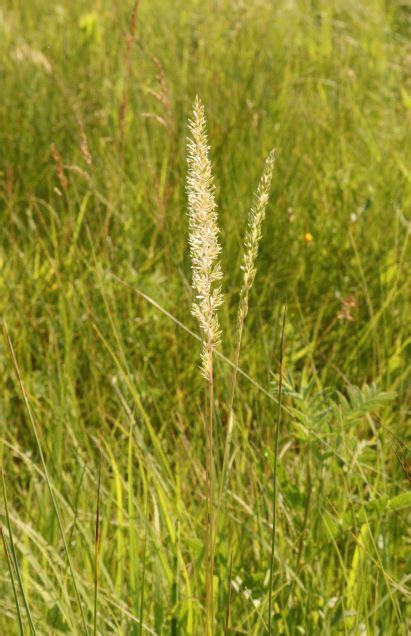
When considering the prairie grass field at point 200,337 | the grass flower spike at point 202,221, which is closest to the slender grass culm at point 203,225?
the grass flower spike at point 202,221

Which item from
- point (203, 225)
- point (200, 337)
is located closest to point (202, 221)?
point (203, 225)

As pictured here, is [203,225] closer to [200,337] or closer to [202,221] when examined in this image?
[202,221]

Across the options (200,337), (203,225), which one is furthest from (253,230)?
(200,337)

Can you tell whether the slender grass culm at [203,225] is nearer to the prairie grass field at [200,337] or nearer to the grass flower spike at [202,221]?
the grass flower spike at [202,221]

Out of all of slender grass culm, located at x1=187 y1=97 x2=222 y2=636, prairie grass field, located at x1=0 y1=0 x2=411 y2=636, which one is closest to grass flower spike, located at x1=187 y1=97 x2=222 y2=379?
slender grass culm, located at x1=187 y1=97 x2=222 y2=636

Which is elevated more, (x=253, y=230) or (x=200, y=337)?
(x=253, y=230)

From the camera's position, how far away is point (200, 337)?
1.44 meters

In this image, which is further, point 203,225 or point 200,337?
point 200,337

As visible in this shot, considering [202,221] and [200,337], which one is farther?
[200,337]

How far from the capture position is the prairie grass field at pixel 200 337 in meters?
1.31

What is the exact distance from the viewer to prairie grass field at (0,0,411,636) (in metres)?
1.31

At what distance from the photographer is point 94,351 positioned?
6.44 ft

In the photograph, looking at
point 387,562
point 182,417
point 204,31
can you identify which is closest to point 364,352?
point 182,417

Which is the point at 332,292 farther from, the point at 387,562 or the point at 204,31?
the point at 204,31
